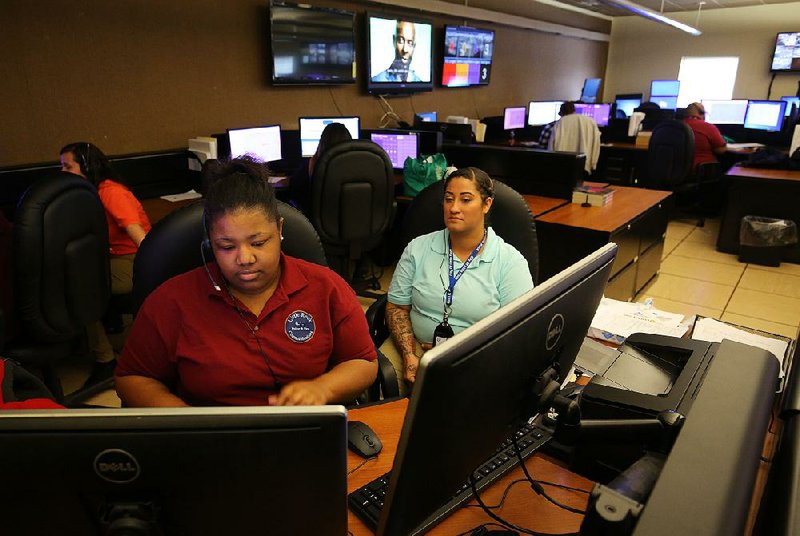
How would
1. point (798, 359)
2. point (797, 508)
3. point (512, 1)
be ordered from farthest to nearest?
1. point (512, 1)
2. point (798, 359)
3. point (797, 508)

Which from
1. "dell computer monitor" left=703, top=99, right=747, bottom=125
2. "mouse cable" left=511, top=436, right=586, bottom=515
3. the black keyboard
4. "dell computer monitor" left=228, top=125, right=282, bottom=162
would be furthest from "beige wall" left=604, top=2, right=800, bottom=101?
"mouse cable" left=511, top=436, right=586, bottom=515

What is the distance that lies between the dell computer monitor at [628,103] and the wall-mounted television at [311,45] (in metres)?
5.66

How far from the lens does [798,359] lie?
1082 mm

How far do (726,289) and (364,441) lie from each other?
395 centimetres

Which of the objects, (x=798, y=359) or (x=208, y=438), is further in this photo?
(x=798, y=359)

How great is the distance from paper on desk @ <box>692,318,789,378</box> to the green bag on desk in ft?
8.21

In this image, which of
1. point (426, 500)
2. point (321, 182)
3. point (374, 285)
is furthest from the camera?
point (374, 285)

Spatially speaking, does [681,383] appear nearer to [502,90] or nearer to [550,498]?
[550,498]

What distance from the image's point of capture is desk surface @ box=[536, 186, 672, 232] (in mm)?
3180

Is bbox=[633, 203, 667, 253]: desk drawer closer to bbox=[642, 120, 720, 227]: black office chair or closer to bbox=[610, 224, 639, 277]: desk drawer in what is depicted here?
bbox=[610, 224, 639, 277]: desk drawer

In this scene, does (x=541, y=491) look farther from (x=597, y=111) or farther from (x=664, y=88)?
(x=664, y=88)

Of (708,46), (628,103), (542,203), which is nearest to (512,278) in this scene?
(542,203)

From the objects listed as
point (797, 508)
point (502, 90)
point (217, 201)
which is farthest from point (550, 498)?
point (502, 90)

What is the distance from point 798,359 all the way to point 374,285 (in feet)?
10.9
